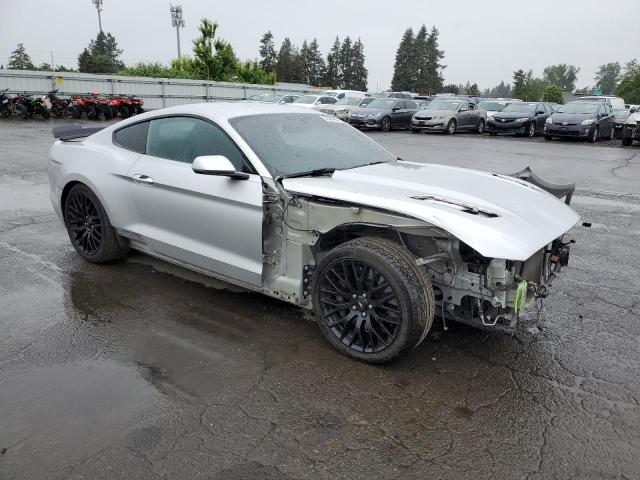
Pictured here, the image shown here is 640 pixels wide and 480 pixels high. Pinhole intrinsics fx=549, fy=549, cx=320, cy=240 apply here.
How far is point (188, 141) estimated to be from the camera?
4.53 metres

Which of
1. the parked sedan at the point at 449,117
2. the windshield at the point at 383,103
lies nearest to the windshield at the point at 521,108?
the parked sedan at the point at 449,117

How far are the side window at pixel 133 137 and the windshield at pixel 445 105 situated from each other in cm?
2148

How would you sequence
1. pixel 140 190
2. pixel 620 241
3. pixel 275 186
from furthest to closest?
pixel 620 241
pixel 140 190
pixel 275 186

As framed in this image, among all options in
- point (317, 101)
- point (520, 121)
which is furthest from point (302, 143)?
point (317, 101)

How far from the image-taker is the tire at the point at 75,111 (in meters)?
24.6

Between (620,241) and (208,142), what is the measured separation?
512 centimetres

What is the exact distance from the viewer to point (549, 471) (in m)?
2.62

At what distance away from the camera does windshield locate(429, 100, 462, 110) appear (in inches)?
979

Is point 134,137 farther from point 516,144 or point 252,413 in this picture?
point 516,144

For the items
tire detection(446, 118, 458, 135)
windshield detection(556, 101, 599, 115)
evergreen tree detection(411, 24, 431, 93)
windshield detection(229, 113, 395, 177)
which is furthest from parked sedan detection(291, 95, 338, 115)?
evergreen tree detection(411, 24, 431, 93)

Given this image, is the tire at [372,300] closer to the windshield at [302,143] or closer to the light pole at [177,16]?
the windshield at [302,143]

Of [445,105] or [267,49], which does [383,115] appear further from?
[267,49]

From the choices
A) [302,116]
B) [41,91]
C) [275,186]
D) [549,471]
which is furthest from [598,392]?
[41,91]

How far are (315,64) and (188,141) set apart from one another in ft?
372
